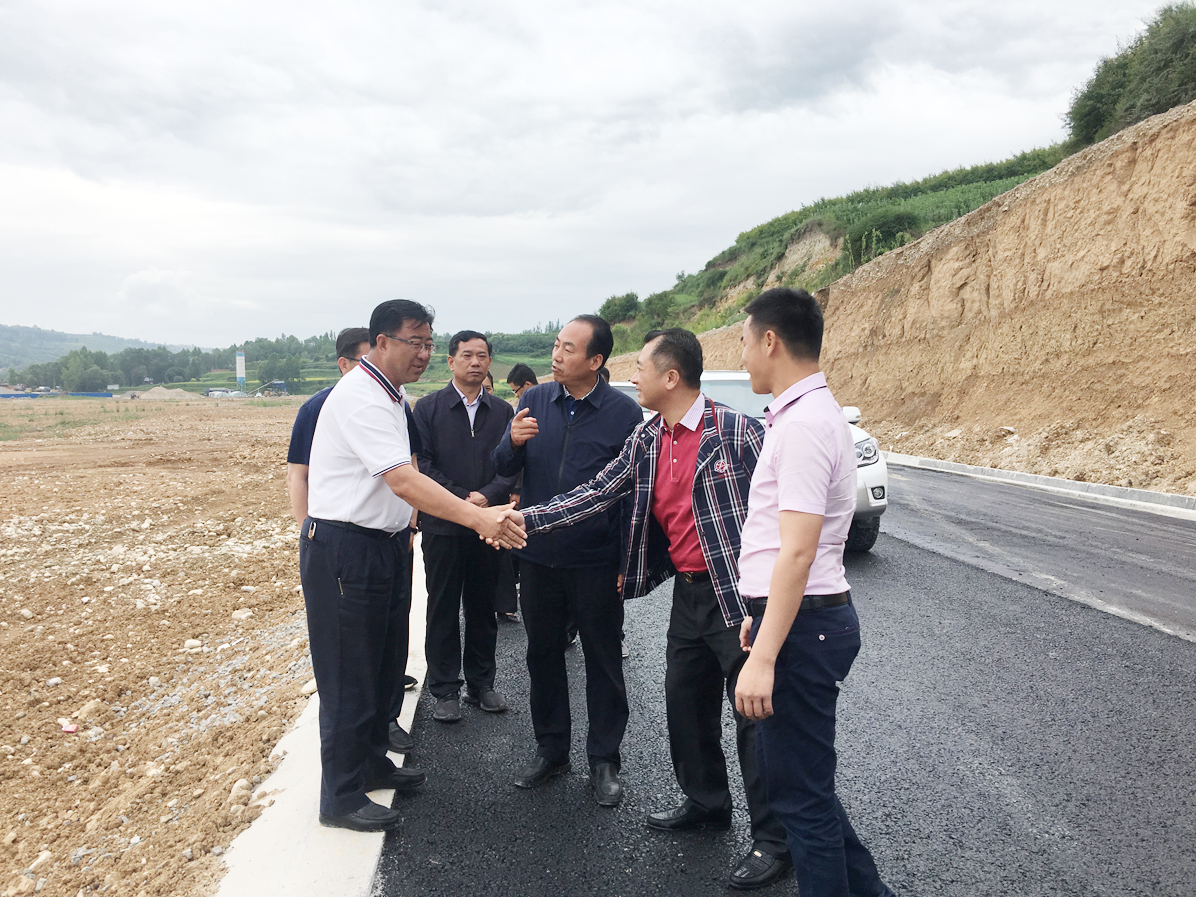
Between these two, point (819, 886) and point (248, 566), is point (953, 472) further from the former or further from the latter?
point (819, 886)

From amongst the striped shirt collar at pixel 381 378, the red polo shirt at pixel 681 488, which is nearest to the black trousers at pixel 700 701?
the red polo shirt at pixel 681 488

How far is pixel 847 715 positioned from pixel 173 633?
5377 millimetres

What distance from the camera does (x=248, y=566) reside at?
30.0 feet

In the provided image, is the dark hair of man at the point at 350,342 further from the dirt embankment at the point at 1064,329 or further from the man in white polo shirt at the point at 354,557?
the dirt embankment at the point at 1064,329

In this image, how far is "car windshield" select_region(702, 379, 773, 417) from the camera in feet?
31.2

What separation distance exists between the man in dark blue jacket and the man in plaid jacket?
0.29 m

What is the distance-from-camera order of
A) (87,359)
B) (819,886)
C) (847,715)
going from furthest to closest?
(87,359) < (847,715) < (819,886)

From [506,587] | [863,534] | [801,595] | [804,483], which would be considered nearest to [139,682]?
[506,587]

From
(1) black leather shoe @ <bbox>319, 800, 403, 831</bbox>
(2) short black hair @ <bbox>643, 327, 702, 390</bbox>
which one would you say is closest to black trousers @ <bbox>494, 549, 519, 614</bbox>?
(1) black leather shoe @ <bbox>319, 800, 403, 831</bbox>

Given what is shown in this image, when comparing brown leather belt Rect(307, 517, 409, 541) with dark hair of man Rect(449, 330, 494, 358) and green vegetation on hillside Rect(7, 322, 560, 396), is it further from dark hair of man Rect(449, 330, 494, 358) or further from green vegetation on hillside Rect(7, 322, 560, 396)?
green vegetation on hillside Rect(7, 322, 560, 396)

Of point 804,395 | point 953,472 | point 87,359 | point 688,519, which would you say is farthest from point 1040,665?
point 87,359

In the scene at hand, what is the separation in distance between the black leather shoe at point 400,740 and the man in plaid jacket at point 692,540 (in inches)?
51.3

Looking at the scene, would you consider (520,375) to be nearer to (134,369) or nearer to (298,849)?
(298,849)

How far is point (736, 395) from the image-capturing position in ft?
31.8
